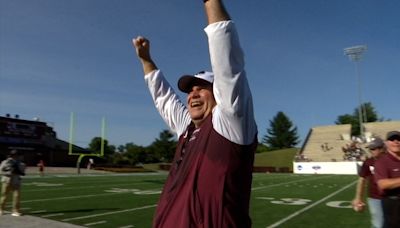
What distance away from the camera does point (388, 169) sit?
4.65 meters

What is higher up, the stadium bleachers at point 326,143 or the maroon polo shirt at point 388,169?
the stadium bleachers at point 326,143

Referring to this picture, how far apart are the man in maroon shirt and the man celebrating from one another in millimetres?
3255

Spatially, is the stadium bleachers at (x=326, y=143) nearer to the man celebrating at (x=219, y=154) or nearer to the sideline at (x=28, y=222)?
the sideline at (x=28, y=222)

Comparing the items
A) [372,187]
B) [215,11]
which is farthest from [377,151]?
[215,11]

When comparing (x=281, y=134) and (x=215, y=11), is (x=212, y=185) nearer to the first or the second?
(x=215, y=11)

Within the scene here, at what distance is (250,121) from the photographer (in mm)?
1807

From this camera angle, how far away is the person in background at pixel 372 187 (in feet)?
17.3

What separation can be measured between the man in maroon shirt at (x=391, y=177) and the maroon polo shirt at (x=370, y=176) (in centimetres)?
35

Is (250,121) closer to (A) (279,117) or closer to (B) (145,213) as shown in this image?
(B) (145,213)

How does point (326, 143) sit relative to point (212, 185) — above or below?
above

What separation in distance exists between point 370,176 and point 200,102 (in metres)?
4.50

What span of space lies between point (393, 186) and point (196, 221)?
343cm

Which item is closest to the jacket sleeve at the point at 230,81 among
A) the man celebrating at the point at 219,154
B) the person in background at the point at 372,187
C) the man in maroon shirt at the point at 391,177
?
the man celebrating at the point at 219,154

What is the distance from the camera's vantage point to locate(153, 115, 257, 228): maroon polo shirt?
5.91ft
